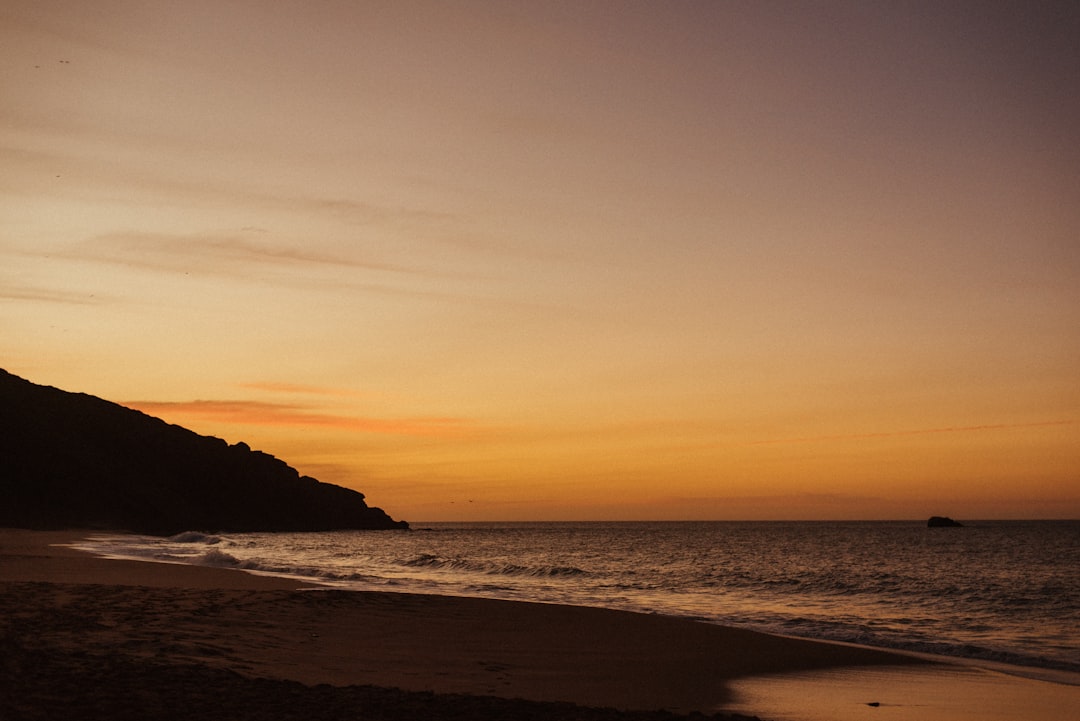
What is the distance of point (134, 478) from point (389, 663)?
13274 cm

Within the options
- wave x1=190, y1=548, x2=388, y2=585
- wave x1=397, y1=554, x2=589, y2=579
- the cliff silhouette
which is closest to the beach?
wave x1=190, y1=548, x2=388, y2=585

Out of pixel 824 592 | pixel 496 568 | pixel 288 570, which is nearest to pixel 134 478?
pixel 496 568

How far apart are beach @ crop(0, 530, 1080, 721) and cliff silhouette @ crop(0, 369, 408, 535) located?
280 feet

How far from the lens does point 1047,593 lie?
35875mm

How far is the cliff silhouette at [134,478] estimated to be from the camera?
108 meters

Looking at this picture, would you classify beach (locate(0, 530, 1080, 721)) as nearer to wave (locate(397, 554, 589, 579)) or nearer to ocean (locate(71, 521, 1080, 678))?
ocean (locate(71, 521, 1080, 678))

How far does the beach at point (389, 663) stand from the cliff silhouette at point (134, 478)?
8527 cm

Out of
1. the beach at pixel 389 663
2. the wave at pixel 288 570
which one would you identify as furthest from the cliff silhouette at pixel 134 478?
the beach at pixel 389 663

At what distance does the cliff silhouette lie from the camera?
107500 mm

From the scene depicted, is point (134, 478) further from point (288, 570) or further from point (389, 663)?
point (389, 663)

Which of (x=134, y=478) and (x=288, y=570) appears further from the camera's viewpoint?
(x=134, y=478)

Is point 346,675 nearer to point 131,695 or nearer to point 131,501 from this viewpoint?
point 131,695

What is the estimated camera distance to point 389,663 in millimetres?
13109

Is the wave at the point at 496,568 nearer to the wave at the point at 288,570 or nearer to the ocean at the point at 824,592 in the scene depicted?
the ocean at the point at 824,592
